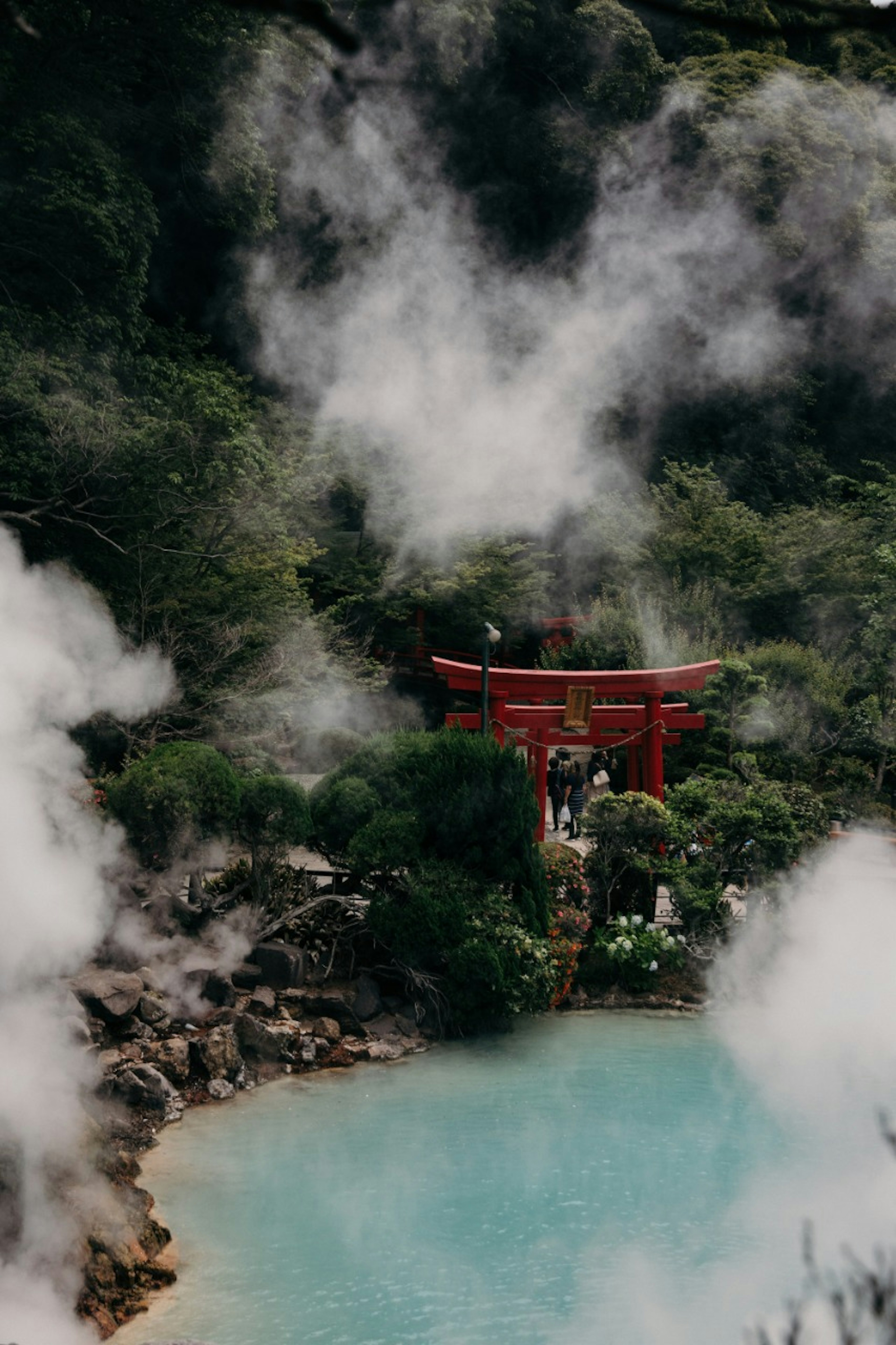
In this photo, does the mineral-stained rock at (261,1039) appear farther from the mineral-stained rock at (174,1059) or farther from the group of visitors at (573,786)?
the group of visitors at (573,786)

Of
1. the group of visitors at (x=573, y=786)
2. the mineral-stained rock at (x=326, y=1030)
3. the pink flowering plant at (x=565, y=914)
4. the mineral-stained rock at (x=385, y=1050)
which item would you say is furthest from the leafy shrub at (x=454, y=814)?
the group of visitors at (x=573, y=786)

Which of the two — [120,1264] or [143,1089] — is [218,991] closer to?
[143,1089]

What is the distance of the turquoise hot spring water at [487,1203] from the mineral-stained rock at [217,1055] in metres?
0.27

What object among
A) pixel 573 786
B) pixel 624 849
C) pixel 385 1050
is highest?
pixel 573 786

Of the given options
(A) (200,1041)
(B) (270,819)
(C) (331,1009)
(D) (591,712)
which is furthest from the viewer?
(D) (591,712)

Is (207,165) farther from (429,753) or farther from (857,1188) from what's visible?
(857,1188)

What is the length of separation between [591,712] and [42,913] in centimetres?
773

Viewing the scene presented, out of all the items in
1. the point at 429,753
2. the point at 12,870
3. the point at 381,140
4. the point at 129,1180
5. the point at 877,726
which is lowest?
the point at 129,1180

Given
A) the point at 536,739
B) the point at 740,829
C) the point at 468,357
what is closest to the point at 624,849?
the point at 740,829

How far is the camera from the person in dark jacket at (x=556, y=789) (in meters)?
18.0

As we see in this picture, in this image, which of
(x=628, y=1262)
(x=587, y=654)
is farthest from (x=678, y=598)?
(x=628, y=1262)

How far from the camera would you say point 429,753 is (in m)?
11.9

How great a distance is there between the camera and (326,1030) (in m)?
11.0

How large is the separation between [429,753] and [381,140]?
19.9 meters
